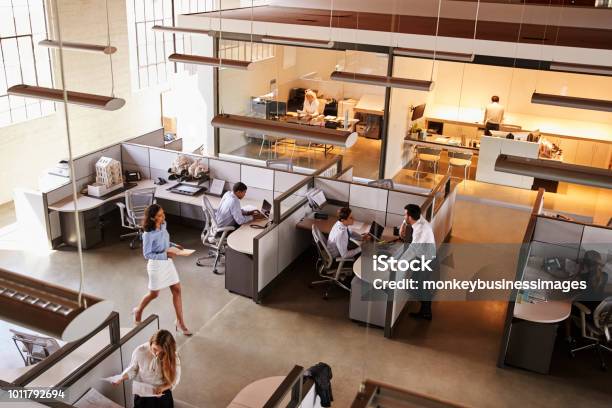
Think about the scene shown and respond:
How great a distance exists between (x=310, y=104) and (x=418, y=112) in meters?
2.10

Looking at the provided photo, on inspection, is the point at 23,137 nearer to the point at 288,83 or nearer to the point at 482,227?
the point at 288,83

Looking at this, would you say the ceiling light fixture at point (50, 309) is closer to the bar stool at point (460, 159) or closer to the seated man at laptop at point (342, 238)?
the seated man at laptop at point (342, 238)

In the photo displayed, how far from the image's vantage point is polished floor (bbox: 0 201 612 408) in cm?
575

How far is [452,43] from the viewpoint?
9.38m

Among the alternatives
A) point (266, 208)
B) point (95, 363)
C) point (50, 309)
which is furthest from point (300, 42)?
point (50, 309)

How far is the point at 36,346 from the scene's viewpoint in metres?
4.87

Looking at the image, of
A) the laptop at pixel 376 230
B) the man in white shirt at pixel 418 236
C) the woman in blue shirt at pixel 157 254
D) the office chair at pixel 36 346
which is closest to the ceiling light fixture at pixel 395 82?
the man in white shirt at pixel 418 236

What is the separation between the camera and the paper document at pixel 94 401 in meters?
4.08

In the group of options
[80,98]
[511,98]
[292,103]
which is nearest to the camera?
[80,98]

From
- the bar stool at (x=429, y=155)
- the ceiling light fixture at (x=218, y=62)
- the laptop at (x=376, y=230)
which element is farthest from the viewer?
the bar stool at (x=429, y=155)

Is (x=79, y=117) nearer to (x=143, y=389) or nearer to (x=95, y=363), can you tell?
(x=95, y=363)

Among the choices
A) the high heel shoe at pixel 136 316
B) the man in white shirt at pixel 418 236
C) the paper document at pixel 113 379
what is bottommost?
the high heel shoe at pixel 136 316

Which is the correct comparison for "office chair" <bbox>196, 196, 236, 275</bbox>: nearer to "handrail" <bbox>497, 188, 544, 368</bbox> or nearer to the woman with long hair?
the woman with long hair

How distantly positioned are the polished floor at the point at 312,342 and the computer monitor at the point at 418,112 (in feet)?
14.0
